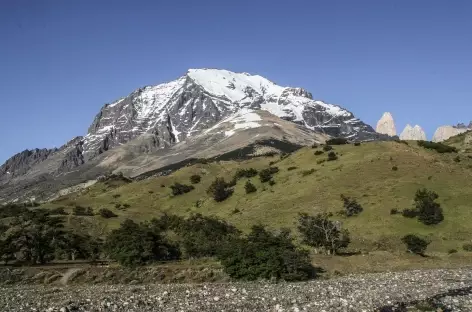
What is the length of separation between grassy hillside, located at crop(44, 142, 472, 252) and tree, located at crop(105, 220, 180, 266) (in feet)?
88.3

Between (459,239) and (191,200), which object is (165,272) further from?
(191,200)

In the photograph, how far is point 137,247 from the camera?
5859 cm

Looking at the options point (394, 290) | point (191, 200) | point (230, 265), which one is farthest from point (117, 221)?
point (394, 290)

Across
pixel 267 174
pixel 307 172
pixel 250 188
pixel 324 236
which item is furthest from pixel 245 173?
pixel 324 236

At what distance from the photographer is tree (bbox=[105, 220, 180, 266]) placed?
5709 centimetres

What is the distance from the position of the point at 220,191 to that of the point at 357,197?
39.6 metres

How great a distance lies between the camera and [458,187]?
281 feet

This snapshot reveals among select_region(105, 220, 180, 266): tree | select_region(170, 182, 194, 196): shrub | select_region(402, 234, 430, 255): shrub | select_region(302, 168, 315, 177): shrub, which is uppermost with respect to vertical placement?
select_region(170, 182, 194, 196): shrub

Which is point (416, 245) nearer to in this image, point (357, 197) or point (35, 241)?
point (357, 197)

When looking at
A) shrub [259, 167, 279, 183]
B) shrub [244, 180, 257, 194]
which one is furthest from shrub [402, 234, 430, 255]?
shrub [259, 167, 279, 183]

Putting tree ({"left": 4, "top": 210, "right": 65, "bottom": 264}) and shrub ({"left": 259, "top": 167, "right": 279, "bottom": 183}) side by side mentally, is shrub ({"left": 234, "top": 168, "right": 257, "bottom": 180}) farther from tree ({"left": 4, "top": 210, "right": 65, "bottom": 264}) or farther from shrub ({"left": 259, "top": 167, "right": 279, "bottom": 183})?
tree ({"left": 4, "top": 210, "right": 65, "bottom": 264})

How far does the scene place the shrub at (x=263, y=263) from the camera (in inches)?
1812

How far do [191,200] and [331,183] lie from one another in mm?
41922

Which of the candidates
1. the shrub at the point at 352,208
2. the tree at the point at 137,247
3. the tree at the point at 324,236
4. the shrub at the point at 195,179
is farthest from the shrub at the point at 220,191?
the tree at the point at 137,247
